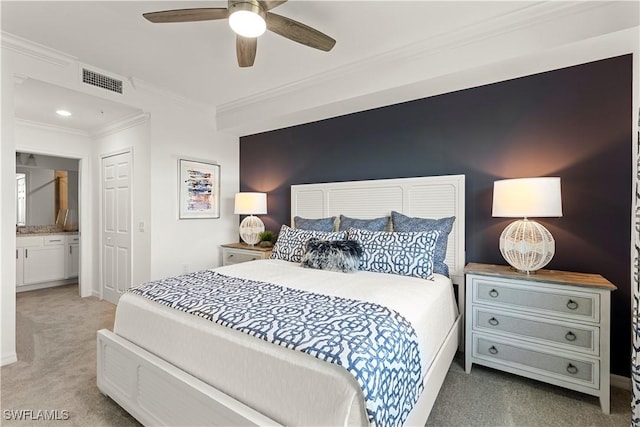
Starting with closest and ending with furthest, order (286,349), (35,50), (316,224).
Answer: (286,349) < (35,50) < (316,224)

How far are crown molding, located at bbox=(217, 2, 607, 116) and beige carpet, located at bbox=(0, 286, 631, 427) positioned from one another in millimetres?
2534

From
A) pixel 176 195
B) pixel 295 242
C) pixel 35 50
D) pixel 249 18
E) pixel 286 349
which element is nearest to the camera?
pixel 286 349

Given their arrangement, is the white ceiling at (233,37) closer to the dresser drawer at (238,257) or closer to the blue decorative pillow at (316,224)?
the blue decorative pillow at (316,224)

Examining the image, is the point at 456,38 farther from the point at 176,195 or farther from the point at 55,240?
the point at 55,240

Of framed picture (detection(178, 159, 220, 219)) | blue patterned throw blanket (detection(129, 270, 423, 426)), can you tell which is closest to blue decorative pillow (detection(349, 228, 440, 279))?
blue patterned throw blanket (detection(129, 270, 423, 426))

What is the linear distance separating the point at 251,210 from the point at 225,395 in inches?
107

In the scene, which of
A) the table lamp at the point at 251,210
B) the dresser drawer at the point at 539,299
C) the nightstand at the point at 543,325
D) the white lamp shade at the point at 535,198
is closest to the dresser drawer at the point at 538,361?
the nightstand at the point at 543,325

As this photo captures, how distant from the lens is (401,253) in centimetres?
241

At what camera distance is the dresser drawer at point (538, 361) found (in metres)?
1.93

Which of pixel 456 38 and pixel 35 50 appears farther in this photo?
pixel 35 50

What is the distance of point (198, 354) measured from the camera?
1.50 m

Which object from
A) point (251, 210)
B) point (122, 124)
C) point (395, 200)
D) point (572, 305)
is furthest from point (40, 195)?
point (572, 305)

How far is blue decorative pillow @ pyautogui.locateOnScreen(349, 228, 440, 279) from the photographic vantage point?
92.4 inches

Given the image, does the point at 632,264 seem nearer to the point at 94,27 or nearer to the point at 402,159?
the point at 402,159
